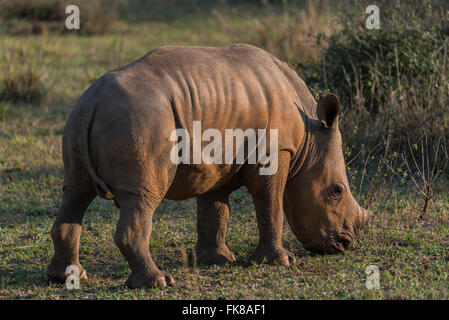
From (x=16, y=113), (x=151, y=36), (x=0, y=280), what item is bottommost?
(x=0, y=280)

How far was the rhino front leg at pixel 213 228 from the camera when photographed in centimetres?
583

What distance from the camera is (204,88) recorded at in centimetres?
506

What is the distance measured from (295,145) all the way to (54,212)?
278 centimetres

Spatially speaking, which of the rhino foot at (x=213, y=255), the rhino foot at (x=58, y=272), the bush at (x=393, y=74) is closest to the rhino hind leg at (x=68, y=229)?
the rhino foot at (x=58, y=272)

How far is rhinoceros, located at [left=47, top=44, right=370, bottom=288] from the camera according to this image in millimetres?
4770

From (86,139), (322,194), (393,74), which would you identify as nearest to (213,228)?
(322,194)

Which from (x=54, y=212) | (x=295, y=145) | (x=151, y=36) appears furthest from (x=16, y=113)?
(x=295, y=145)

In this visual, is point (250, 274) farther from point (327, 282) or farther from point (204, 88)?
point (204, 88)

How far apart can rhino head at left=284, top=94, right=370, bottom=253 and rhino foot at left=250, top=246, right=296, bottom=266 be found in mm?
244

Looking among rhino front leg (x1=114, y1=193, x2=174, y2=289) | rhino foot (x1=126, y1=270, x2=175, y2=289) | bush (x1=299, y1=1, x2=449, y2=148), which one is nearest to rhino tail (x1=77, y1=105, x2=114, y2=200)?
rhino front leg (x1=114, y1=193, x2=174, y2=289)

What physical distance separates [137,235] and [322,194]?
5.24 ft

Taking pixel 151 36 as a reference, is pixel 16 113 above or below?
below

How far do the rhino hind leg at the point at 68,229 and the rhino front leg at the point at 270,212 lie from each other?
1.25 m

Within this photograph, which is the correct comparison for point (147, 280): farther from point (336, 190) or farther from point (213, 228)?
point (336, 190)
